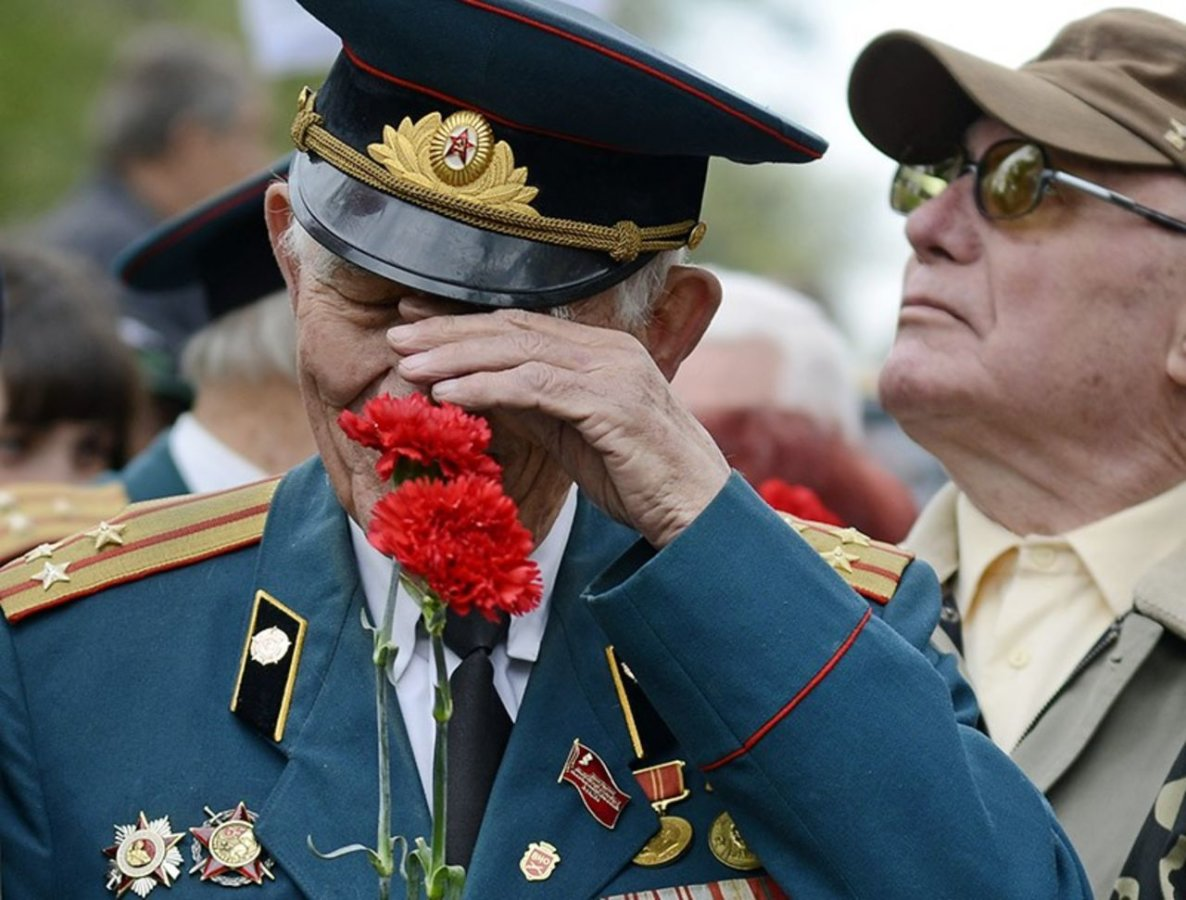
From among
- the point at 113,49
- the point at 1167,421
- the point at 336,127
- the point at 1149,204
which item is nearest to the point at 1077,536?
the point at 1167,421

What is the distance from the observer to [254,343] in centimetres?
553

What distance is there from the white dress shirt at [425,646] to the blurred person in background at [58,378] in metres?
2.99

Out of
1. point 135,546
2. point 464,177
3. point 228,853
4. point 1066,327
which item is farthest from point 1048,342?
point 228,853

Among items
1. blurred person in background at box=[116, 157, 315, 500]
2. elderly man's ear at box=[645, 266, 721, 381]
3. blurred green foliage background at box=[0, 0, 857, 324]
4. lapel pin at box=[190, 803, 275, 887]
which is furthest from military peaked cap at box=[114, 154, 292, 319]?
blurred green foliage background at box=[0, 0, 857, 324]

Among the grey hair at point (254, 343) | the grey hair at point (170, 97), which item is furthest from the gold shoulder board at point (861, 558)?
the grey hair at point (170, 97)

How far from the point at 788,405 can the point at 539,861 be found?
309cm

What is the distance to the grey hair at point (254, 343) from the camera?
551cm

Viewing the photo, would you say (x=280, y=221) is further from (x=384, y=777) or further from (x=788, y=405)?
(x=788, y=405)

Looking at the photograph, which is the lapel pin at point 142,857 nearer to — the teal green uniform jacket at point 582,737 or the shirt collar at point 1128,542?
the teal green uniform jacket at point 582,737

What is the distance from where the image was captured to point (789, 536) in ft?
9.48

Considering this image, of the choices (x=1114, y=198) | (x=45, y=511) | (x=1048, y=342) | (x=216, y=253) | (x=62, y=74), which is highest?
(x=1114, y=198)

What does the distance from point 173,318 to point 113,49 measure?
12.7 metres

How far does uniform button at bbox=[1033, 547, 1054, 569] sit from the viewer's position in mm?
4075

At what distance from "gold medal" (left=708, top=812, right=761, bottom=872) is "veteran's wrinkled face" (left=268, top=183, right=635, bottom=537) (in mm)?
507
